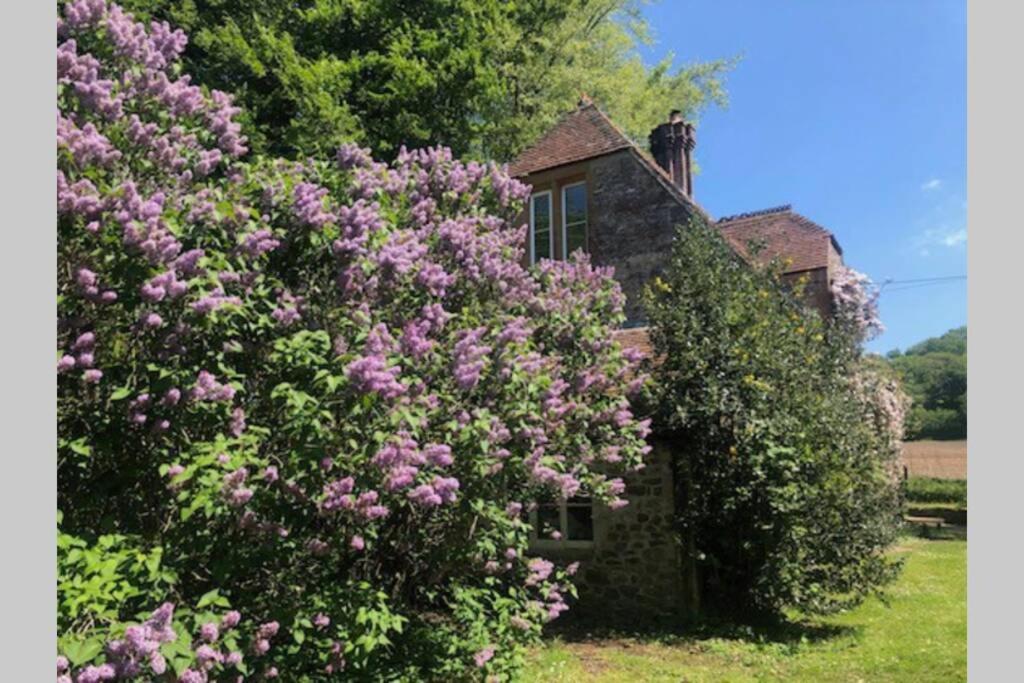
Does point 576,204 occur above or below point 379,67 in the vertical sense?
below

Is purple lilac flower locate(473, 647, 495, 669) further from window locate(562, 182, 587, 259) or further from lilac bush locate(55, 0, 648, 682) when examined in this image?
window locate(562, 182, 587, 259)

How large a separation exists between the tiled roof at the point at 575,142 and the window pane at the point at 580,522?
23.4ft

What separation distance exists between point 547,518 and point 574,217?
257 inches

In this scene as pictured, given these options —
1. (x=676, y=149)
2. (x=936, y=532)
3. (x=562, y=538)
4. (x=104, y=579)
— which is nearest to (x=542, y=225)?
(x=676, y=149)

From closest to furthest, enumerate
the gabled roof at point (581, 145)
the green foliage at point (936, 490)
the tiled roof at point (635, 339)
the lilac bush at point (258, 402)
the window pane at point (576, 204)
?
the lilac bush at point (258, 402) → the tiled roof at point (635, 339) → the gabled roof at point (581, 145) → the window pane at point (576, 204) → the green foliage at point (936, 490)

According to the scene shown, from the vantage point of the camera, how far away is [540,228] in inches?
591

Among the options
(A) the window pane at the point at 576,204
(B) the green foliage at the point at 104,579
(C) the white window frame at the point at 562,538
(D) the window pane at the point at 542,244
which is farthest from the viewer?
(D) the window pane at the point at 542,244

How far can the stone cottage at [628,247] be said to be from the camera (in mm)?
10281

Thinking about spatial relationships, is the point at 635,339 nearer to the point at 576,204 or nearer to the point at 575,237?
the point at 575,237

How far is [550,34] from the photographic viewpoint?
20.8 m

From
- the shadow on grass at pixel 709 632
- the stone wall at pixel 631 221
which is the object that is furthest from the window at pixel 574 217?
the shadow on grass at pixel 709 632

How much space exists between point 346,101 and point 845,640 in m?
14.6

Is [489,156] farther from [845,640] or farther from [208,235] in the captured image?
[208,235]

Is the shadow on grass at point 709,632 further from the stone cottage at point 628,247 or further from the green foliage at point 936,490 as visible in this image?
the green foliage at point 936,490
